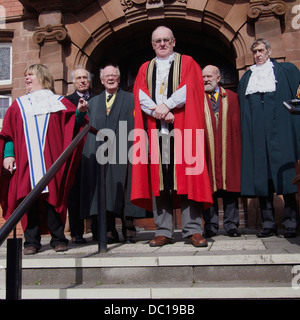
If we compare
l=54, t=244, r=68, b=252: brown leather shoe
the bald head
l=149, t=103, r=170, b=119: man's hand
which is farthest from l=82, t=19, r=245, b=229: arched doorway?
l=149, t=103, r=170, b=119: man's hand

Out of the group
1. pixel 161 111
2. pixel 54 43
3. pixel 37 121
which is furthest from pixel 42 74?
pixel 54 43

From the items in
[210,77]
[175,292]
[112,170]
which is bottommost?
[175,292]

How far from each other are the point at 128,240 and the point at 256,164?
147 centimetres

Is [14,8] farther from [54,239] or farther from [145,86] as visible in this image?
[54,239]

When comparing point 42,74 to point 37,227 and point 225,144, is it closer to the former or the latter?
point 37,227

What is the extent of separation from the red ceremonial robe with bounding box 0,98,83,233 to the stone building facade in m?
2.41

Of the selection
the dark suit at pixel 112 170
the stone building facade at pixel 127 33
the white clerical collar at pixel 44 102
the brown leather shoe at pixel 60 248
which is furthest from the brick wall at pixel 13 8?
the brown leather shoe at pixel 60 248

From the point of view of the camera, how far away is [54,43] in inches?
267

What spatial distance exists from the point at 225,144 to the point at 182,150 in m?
1.00

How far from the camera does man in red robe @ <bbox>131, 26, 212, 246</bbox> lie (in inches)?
152

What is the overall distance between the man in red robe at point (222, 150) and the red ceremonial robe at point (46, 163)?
139cm

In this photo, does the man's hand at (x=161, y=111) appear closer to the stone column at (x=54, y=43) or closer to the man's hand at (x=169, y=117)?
the man's hand at (x=169, y=117)

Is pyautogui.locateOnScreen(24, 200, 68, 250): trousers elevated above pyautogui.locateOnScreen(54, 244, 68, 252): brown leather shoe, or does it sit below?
above

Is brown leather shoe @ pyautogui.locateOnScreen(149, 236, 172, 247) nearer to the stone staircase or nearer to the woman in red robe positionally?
the stone staircase
